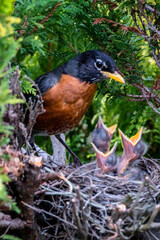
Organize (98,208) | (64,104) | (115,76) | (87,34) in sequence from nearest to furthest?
1. (98,208)
2. (115,76)
3. (64,104)
4. (87,34)

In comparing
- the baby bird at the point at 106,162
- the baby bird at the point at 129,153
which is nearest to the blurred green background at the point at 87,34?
the baby bird at the point at 129,153

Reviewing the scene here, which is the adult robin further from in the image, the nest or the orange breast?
the nest

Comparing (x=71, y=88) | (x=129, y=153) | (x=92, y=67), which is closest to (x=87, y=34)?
(x=92, y=67)

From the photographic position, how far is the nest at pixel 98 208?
1.72 meters

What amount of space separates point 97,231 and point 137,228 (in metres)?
0.27

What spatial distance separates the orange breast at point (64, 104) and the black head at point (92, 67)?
0.06 m

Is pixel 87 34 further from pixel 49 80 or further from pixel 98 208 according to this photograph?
pixel 98 208

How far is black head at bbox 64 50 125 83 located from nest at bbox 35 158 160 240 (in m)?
0.66

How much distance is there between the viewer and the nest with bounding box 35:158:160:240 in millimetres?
1724

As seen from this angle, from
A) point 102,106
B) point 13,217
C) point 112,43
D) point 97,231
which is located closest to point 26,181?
point 13,217

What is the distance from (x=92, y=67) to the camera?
2.64 meters

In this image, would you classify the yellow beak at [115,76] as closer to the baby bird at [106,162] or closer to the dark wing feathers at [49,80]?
the dark wing feathers at [49,80]

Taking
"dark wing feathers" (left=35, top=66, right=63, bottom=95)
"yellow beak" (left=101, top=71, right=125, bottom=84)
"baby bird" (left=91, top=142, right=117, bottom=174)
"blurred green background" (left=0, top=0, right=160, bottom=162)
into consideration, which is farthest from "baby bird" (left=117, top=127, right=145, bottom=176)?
"dark wing feathers" (left=35, top=66, right=63, bottom=95)

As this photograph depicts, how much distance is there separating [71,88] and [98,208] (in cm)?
96
